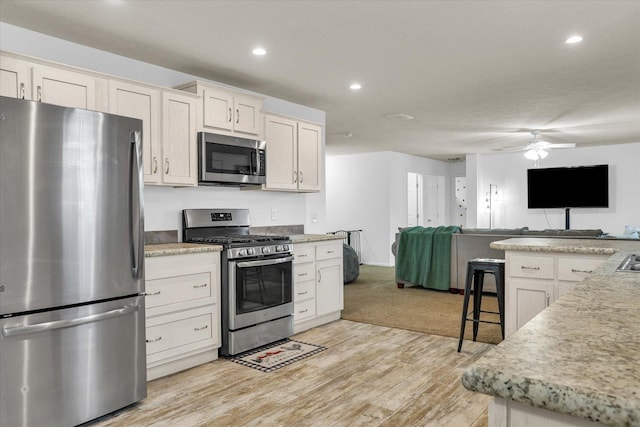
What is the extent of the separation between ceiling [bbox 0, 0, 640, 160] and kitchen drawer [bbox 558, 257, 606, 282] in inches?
60.9

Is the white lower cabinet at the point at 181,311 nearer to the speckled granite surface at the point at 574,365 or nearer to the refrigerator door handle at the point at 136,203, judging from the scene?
the refrigerator door handle at the point at 136,203

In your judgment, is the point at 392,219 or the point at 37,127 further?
the point at 392,219

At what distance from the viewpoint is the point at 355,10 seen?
2752 mm

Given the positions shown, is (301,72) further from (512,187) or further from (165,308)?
(512,187)

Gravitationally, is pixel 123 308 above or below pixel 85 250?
below

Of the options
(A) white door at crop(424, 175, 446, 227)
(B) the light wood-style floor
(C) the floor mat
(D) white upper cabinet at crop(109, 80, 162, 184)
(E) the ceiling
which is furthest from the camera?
(A) white door at crop(424, 175, 446, 227)

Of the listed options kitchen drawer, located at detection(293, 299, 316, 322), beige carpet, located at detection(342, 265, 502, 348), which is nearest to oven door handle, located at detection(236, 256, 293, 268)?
kitchen drawer, located at detection(293, 299, 316, 322)

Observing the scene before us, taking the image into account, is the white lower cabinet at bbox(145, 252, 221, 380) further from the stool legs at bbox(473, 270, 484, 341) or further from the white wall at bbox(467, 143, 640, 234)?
the white wall at bbox(467, 143, 640, 234)

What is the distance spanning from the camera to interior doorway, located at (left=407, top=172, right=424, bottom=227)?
10.1 m

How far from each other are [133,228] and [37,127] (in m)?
0.72

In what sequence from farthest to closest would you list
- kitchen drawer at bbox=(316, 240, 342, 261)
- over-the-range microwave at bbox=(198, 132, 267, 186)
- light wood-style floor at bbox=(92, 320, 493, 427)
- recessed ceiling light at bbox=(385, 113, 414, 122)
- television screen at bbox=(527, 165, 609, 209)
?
television screen at bbox=(527, 165, 609, 209) < recessed ceiling light at bbox=(385, 113, 414, 122) < kitchen drawer at bbox=(316, 240, 342, 261) < over-the-range microwave at bbox=(198, 132, 267, 186) < light wood-style floor at bbox=(92, 320, 493, 427)

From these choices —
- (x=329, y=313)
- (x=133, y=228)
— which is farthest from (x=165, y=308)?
(x=329, y=313)

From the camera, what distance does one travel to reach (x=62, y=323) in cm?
232

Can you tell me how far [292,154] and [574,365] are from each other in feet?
13.1
